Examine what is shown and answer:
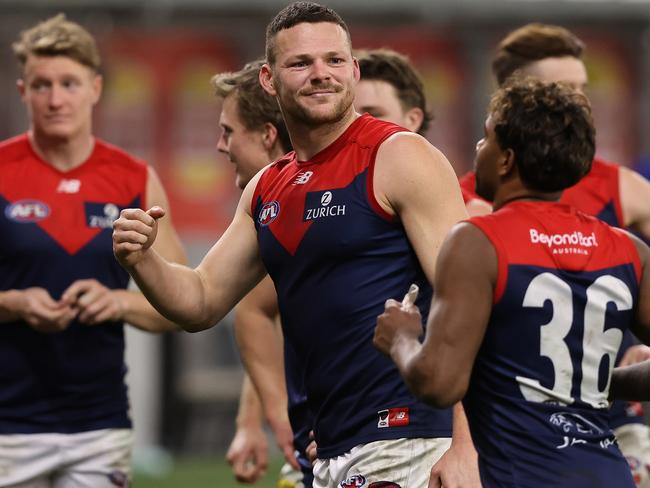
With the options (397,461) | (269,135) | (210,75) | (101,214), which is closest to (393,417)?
(397,461)

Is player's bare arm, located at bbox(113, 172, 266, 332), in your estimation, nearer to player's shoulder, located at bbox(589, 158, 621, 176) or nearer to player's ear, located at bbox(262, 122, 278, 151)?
player's ear, located at bbox(262, 122, 278, 151)

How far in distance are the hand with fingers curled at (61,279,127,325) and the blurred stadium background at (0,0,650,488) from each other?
8.17 metres

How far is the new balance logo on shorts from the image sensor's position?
4.32m

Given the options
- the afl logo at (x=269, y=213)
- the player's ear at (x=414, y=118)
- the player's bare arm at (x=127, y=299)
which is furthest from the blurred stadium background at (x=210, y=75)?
the afl logo at (x=269, y=213)

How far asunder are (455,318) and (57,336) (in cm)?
285

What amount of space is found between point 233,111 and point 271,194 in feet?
3.15

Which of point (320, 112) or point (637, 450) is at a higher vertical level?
point (320, 112)

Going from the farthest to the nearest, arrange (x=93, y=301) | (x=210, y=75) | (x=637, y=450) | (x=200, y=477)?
(x=210, y=75)
(x=200, y=477)
(x=637, y=450)
(x=93, y=301)

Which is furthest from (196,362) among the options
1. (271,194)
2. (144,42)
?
(271,194)

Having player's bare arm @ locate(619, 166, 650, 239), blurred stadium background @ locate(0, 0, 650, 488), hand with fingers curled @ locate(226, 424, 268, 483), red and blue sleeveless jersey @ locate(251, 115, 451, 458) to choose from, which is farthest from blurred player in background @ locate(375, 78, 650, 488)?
blurred stadium background @ locate(0, 0, 650, 488)

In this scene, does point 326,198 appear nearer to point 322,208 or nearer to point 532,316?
point 322,208

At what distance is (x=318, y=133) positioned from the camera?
4590 millimetres

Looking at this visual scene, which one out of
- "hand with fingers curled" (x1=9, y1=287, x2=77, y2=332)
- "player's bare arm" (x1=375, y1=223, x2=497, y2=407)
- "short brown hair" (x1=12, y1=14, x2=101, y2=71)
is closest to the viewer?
"player's bare arm" (x1=375, y1=223, x2=497, y2=407)

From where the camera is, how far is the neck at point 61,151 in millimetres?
6316
